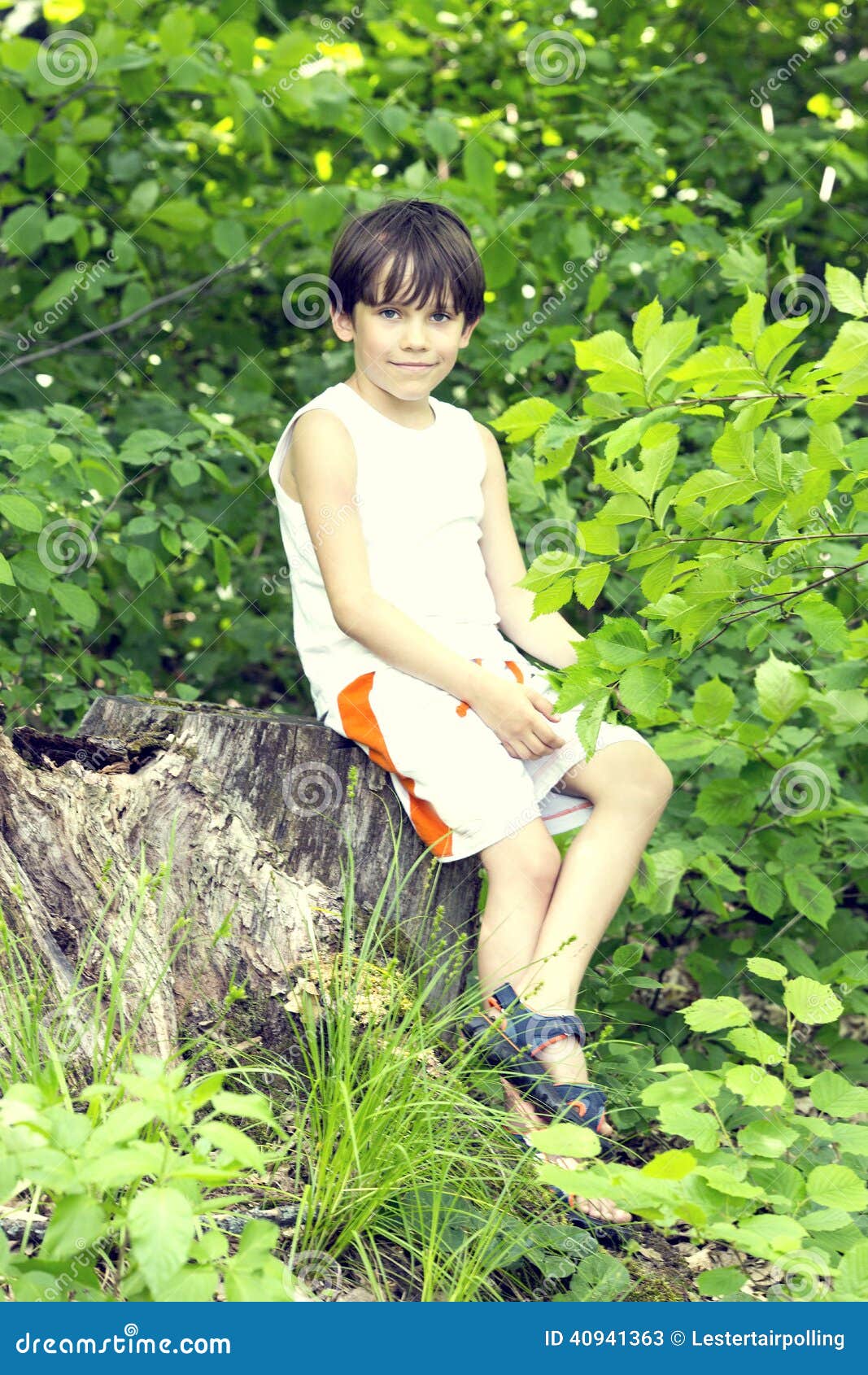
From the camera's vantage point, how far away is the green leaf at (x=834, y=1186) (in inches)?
65.6

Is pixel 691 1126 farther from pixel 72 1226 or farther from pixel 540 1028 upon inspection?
pixel 72 1226

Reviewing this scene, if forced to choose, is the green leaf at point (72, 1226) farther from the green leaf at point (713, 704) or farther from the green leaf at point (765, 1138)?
the green leaf at point (713, 704)

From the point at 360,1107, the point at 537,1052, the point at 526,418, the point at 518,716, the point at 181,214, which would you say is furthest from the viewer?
the point at 181,214

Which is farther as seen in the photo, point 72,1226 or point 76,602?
point 76,602

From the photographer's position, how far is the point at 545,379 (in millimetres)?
4324

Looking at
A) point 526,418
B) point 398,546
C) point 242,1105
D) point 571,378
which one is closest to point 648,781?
point 398,546

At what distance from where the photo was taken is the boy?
227 cm

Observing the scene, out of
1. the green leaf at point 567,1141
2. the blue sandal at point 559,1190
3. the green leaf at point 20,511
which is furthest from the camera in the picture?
the green leaf at point 20,511

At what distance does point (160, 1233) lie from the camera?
1260 millimetres

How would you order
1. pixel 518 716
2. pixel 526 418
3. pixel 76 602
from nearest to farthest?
pixel 526 418 < pixel 518 716 < pixel 76 602

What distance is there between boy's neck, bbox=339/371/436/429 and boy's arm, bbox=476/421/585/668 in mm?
167

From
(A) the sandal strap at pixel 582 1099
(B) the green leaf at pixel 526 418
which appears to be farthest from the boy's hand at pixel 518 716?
(B) the green leaf at pixel 526 418

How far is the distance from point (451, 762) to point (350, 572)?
1.38 feet

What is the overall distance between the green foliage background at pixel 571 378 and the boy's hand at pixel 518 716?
258 millimetres
